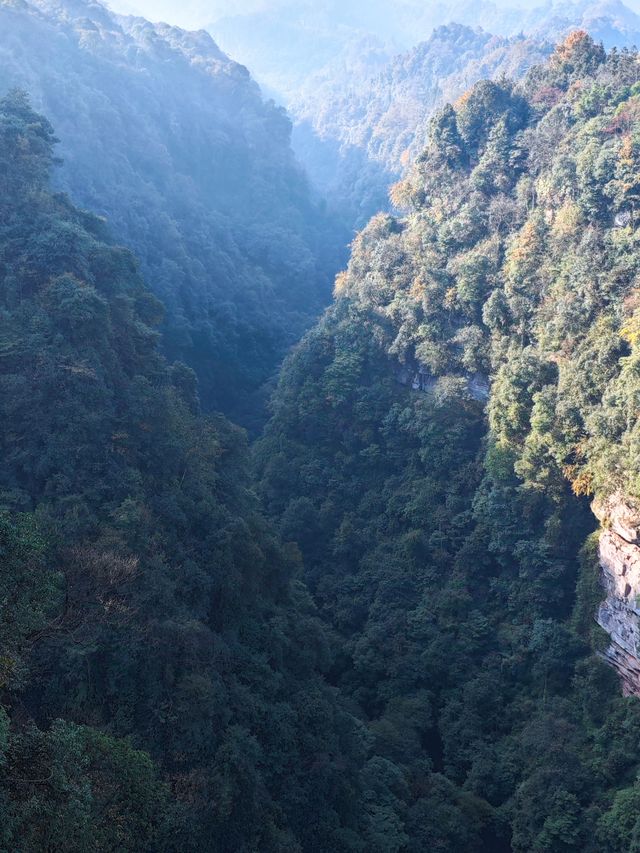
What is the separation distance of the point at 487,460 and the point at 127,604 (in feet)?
55.7

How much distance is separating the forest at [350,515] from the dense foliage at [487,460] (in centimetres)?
11

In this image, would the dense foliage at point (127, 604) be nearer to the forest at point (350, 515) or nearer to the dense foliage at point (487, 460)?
the forest at point (350, 515)

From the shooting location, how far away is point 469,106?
38.1m

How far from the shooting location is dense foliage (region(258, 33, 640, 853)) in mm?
21500

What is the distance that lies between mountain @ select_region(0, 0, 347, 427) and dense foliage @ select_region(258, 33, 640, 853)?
350 inches

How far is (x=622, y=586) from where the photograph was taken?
76.2ft

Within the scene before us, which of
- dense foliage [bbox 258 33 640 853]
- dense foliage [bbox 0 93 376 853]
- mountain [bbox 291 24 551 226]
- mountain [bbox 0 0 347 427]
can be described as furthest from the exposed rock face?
mountain [bbox 291 24 551 226]

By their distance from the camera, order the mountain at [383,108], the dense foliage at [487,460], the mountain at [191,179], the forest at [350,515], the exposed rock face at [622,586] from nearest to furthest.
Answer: the forest at [350,515] < the dense foliage at [487,460] < the exposed rock face at [622,586] < the mountain at [191,179] < the mountain at [383,108]

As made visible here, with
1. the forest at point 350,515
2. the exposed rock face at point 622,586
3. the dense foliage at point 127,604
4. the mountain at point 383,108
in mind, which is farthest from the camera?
the mountain at point 383,108

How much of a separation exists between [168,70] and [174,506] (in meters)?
55.1

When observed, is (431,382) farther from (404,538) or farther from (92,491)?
(92,491)

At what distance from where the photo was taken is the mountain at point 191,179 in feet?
144

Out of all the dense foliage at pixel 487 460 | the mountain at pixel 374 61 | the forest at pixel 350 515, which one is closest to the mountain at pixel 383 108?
the mountain at pixel 374 61

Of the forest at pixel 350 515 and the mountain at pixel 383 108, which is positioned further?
the mountain at pixel 383 108
